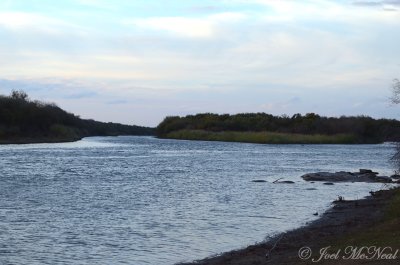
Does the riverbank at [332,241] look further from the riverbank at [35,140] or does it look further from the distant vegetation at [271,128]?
the riverbank at [35,140]

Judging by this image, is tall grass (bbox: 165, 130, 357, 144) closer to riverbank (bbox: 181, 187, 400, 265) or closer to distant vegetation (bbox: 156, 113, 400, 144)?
distant vegetation (bbox: 156, 113, 400, 144)

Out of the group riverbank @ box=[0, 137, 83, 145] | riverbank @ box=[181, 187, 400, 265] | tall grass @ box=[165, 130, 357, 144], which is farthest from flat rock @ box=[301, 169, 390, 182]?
tall grass @ box=[165, 130, 357, 144]

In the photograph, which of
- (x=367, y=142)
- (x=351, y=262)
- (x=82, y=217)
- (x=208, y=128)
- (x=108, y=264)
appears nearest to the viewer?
(x=351, y=262)

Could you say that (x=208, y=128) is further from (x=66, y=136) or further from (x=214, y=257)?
(x=214, y=257)

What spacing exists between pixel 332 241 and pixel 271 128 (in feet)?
398

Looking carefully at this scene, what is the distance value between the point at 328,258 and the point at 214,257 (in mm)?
4158

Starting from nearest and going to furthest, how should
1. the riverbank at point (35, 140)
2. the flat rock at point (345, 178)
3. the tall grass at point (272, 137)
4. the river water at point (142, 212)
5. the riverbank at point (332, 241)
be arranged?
the riverbank at point (332, 241), the river water at point (142, 212), the flat rock at point (345, 178), the riverbank at point (35, 140), the tall grass at point (272, 137)

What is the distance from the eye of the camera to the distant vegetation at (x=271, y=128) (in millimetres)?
121688

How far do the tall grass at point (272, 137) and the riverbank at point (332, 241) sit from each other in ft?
316

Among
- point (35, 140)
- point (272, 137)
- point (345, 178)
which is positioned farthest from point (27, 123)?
point (345, 178)

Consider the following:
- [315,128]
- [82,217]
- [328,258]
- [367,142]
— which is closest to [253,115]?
[315,128]

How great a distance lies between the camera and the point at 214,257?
18531 millimetres

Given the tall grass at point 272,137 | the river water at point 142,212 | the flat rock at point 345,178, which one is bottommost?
the river water at point 142,212

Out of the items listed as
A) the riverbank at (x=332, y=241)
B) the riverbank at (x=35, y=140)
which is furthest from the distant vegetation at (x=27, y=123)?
the riverbank at (x=332, y=241)
